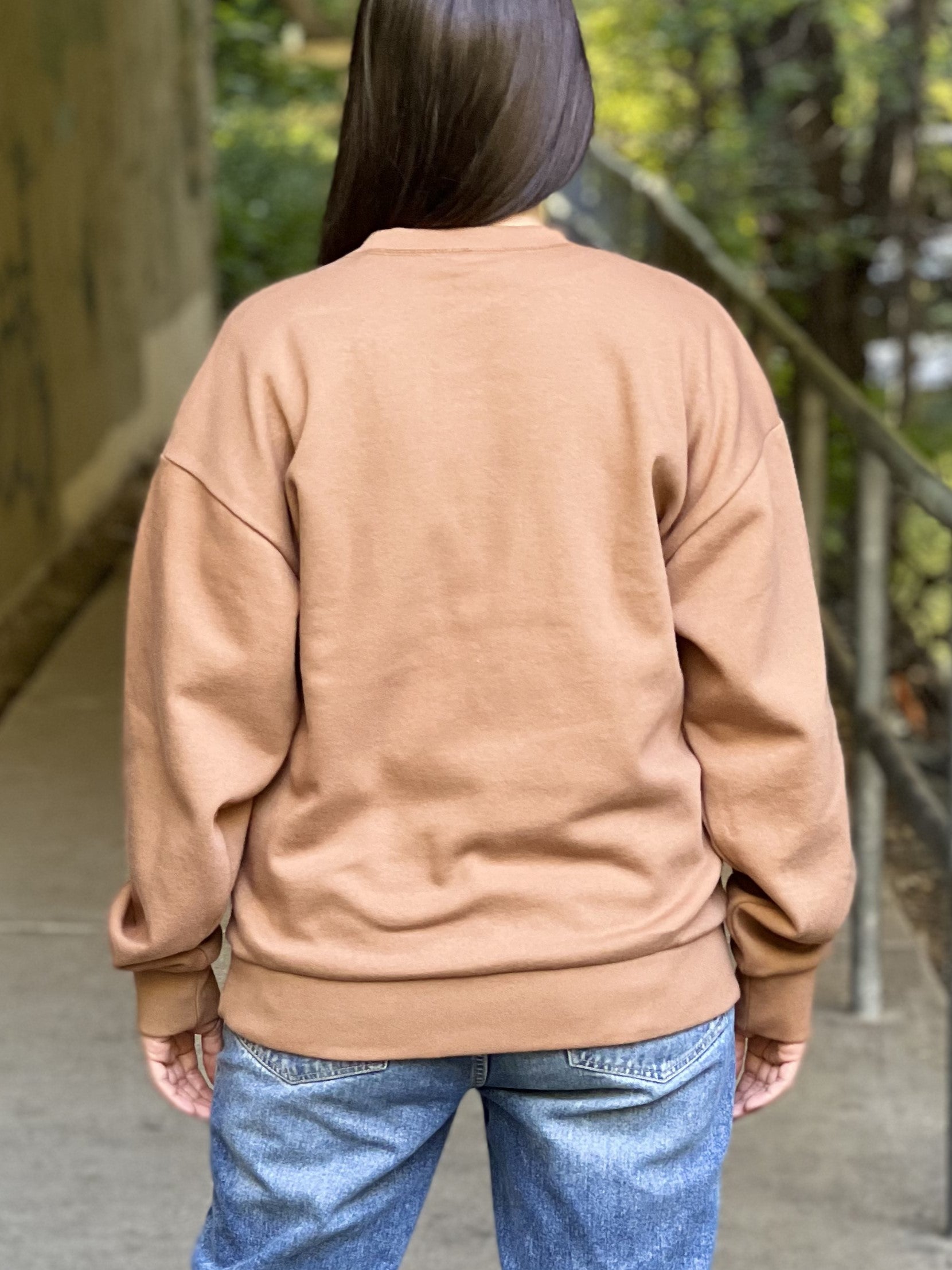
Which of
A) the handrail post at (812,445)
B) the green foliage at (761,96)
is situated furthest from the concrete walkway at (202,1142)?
the green foliage at (761,96)

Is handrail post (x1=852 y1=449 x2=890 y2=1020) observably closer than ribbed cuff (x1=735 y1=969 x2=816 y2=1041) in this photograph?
No

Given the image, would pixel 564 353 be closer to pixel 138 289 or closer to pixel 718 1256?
pixel 718 1256

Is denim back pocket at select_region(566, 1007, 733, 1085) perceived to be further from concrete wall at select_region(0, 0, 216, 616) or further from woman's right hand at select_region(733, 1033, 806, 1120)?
concrete wall at select_region(0, 0, 216, 616)

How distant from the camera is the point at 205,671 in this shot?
5.15ft

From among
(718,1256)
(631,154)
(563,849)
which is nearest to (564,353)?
(563,849)

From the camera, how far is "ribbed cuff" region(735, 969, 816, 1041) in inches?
69.0

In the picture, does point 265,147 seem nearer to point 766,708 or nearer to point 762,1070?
point 762,1070

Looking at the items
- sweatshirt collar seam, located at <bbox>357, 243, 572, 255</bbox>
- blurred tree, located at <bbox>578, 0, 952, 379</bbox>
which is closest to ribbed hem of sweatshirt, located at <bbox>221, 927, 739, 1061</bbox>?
sweatshirt collar seam, located at <bbox>357, 243, 572, 255</bbox>

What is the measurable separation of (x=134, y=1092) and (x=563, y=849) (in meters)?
1.99

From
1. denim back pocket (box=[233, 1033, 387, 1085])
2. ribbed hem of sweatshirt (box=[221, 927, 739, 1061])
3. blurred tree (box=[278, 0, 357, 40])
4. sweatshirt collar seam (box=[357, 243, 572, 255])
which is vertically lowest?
blurred tree (box=[278, 0, 357, 40])

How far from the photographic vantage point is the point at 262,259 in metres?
13.2

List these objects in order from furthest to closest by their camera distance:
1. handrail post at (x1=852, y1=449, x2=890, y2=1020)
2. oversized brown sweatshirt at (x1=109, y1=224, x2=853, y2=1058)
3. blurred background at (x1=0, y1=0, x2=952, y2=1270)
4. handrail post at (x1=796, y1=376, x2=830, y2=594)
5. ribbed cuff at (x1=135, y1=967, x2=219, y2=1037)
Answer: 1. handrail post at (x1=796, y1=376, x2=830, y2=594)
2. handrail post at (x1=852, y1=449, x2=890, y2=1020)
3. blurred background at (x1=0, y1=0, x2=952, y2=1270)
4. ribbed cuff at (x1=135, y1=967, x2=219, y2=1037)
5. oversized brown sweatshirt at (x1=109, y1=224, x2=853, y2=1058)


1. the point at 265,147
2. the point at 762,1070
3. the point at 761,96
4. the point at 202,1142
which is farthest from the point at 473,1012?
the point at 265,147

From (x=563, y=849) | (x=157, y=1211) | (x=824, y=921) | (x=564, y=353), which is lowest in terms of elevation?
Answer: (x=157, y=1211)
